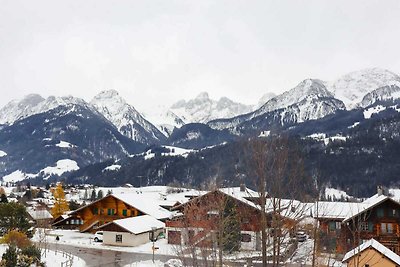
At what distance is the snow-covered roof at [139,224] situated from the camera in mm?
51719

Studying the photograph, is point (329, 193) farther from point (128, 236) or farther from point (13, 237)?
point (13, 237)

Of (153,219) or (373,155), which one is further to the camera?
(373,155)

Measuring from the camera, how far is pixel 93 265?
125ft

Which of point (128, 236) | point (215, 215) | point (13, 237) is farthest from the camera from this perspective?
point (128, 236)

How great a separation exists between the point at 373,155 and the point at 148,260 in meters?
179

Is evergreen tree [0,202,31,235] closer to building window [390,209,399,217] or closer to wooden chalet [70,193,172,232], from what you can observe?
wooden chalet [70,193,172,232]

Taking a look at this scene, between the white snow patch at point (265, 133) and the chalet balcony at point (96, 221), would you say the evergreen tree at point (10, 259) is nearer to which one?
the white snow patch at point (265, 133)

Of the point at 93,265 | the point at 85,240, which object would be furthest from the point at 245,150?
the point at 85,240

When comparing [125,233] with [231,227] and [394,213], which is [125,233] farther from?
[394,213]

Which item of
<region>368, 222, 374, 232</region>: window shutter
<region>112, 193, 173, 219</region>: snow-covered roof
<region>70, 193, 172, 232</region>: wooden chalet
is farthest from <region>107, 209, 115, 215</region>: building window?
<region>368, 222, 374, 232</region>: window shutter

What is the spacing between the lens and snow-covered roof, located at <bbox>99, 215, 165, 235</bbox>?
51719 millimetres

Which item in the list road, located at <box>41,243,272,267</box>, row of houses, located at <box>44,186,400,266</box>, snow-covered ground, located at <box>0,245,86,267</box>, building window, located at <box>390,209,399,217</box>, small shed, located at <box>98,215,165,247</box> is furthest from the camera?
small shed, located at <box>98,215,165,247</box>

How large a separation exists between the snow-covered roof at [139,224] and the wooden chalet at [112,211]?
3.90 meters

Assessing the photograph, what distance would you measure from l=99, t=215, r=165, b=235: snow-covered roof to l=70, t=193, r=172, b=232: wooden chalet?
3902 millimetres
